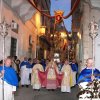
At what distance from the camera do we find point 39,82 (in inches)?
784

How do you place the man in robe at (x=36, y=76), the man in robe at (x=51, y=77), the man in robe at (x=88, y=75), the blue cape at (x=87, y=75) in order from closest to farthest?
the man in robe at (x=88, y=75) < the blue cape at (x=87, y=75) < the man in robe at (x=51, y=77) < the man in robe at (x=36, y=76)

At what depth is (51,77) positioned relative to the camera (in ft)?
64.4

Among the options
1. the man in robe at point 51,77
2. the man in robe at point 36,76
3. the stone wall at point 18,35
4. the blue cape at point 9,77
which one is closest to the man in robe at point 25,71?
the stone wall at point 18,35

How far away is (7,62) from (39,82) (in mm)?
8391

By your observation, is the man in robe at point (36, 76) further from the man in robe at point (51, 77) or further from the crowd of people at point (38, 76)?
the man in robe at point (51, 77)

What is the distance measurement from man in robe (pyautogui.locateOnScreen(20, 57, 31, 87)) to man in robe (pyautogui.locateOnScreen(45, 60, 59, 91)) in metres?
2.40

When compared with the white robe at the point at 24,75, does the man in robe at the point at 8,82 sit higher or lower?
lower

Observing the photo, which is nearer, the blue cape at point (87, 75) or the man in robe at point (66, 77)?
the blue cape at point (87, 75)

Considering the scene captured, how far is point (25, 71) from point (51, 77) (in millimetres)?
2714

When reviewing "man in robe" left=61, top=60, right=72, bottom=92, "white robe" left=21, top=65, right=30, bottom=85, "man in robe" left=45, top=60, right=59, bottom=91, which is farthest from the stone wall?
"man in robe" left=61, top=60, right=72, bottom=92

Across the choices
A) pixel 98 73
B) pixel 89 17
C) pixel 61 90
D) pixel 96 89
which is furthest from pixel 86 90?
pixel 89 17

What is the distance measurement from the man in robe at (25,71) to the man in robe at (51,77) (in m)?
2.40

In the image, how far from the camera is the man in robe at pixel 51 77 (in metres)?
19.6

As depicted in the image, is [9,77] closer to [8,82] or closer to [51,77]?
[8,82]
